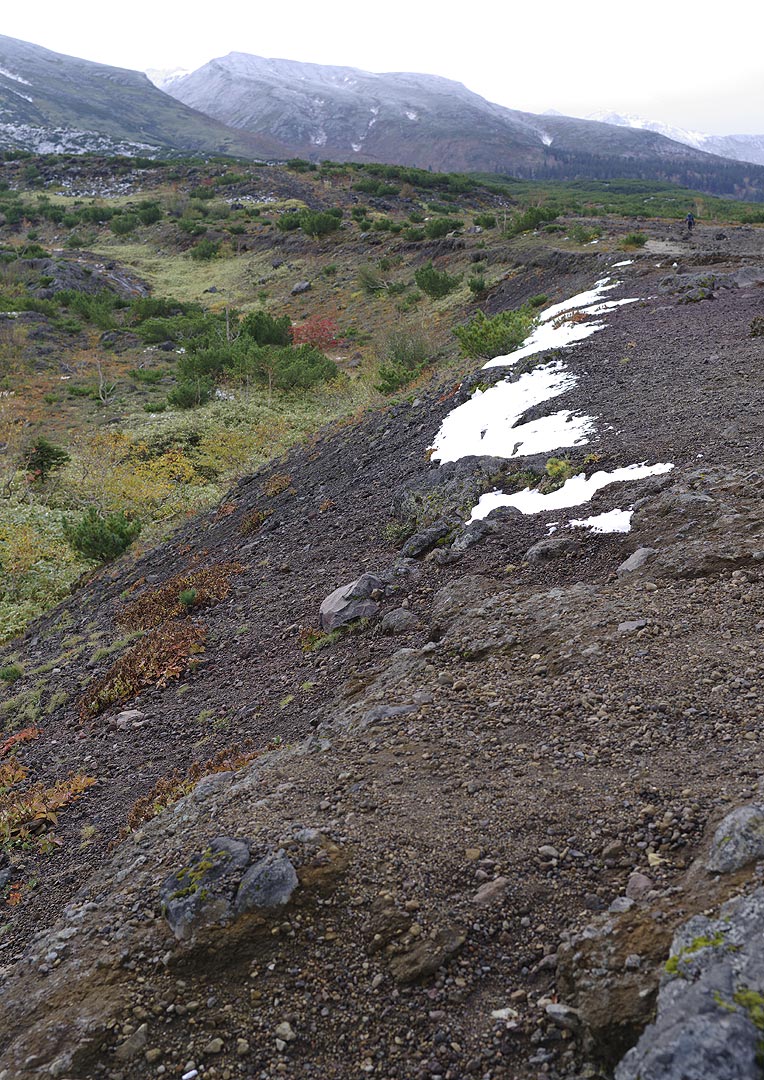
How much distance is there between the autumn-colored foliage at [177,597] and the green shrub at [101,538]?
11.8 ft

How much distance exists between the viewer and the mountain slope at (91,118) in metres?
103

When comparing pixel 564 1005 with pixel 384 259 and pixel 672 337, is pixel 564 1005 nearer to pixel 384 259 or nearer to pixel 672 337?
pixel 672 337

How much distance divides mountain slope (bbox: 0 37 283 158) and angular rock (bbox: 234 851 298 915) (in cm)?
11876

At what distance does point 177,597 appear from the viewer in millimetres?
10078

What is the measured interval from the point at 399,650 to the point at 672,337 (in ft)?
31.8

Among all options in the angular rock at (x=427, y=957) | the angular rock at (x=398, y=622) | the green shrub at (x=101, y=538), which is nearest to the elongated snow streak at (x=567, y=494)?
the angular rock at (x=398, y=622)

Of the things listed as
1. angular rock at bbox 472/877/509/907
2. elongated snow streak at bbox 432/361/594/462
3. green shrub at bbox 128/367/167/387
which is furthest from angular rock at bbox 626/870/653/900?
green shrub at bbox 128/367/167/387

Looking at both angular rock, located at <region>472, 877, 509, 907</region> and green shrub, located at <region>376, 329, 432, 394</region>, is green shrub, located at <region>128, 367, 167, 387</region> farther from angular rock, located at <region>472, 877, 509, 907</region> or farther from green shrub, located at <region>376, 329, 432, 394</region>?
angular rock, located at <region>472, 877, 509, 907</region>

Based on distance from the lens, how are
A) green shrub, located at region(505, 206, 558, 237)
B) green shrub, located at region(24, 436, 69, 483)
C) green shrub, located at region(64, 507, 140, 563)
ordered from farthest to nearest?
green shrub, located at region(505, 206, 558, 237) → green shrub, located at region(24, 436, 69, 483) → green shrub, located at region(64, 507, 140, 563)

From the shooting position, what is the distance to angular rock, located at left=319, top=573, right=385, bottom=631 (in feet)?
23.1

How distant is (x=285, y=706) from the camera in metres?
6.23

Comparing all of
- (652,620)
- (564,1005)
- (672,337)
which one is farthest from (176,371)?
(564,1005)

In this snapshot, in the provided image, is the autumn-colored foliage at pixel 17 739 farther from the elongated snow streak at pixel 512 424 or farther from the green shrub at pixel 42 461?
the green shrub at pixel 42 461

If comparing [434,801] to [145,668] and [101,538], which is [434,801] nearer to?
[145,668]
